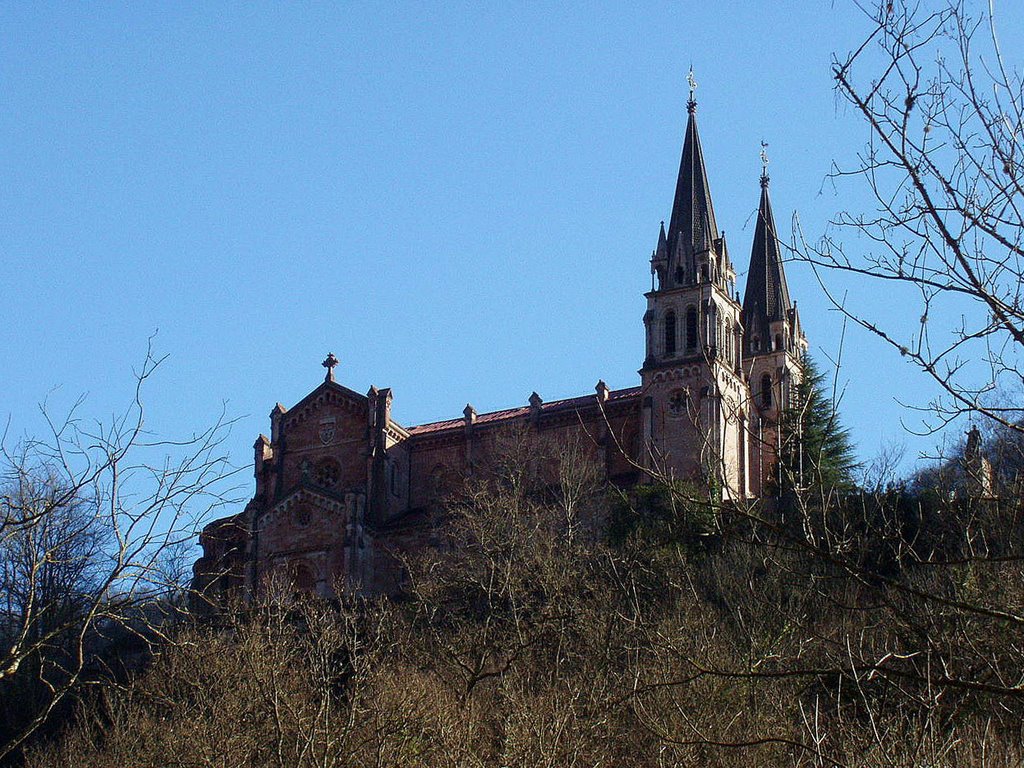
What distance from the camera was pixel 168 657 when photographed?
41656 millimetres

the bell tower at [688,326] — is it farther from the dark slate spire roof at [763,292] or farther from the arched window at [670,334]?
the dark slate spire roof at [763,292]

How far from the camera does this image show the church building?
207 ft

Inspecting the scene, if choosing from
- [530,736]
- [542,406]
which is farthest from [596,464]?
[530,736]

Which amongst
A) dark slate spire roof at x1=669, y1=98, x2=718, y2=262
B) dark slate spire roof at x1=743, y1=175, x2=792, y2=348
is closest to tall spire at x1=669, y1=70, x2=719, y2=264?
dark slate spire roof at x1=669, y1=98, x2=718, y2=262

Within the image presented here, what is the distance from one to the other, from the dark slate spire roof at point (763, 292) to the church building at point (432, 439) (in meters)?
3.37

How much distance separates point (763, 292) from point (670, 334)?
13.1m

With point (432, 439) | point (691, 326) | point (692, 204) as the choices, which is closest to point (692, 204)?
point (692, 204)

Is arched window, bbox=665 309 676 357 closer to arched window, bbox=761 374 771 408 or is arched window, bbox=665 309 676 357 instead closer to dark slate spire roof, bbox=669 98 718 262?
dark slate spire roof, bbox=669 98 718 262

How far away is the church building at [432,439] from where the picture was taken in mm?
63062

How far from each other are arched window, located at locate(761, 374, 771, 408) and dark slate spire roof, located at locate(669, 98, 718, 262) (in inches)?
307

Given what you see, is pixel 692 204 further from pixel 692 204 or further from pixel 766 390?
pixel 766 390

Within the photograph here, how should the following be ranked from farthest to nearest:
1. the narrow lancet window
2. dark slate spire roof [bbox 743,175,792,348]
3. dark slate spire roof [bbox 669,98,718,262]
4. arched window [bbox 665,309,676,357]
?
dark slate spire roof [bbox 743,175,792,348] → dark slate spire roof [bbox 669,98,718,262] → the narrow lancet window → arched window [bbox 665,309,676,357]

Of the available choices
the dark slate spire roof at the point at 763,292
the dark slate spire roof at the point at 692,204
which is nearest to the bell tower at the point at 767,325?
the dark slate spire roof at the point at 763,292

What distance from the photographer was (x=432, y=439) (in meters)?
69.2
